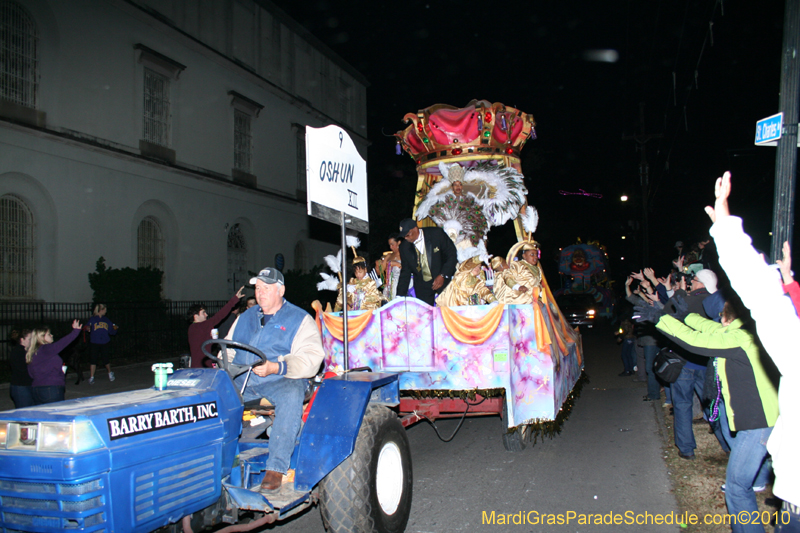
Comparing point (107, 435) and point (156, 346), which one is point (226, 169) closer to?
point (156, 346)

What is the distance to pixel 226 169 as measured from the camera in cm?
2108

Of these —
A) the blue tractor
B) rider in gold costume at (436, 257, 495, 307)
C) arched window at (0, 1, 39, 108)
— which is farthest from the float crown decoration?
arched window at (0, 1, 39, 108)

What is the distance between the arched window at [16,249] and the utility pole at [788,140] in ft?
52.5

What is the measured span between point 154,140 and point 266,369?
56.4 ft

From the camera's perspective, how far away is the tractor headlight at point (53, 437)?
2529 mm

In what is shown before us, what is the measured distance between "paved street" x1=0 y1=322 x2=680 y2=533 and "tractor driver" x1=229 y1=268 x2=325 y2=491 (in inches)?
51.9

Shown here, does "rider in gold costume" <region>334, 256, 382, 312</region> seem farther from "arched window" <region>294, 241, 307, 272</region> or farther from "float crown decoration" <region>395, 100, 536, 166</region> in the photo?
"arched window" <region>294, 241, 307, 272</region>

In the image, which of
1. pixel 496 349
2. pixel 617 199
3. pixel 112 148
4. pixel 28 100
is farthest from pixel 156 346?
pixel 617 199

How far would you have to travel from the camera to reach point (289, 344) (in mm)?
3852

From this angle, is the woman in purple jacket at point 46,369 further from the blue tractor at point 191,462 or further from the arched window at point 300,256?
the arched window at point 300,256

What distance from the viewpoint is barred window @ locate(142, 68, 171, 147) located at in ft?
58.7

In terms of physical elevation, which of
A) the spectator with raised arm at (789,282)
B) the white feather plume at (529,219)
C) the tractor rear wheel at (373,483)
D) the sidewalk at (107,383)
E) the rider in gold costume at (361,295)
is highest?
the white feather plume at (529,219)

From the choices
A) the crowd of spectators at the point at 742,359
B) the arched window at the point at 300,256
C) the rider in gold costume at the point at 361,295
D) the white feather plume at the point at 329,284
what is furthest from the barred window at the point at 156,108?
the crowd of spectators at the point at 742,359

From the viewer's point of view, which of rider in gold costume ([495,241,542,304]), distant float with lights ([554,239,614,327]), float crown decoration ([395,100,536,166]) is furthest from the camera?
distant float with lights ([554,239,614,327])
